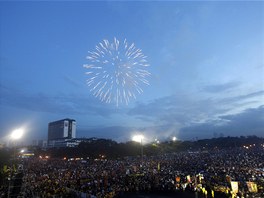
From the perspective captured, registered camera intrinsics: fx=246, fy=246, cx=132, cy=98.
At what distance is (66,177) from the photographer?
112ft

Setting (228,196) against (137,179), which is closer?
(228,196)

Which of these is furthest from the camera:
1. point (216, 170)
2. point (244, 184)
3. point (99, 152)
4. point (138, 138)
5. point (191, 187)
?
point (99, 152)

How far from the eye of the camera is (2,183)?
33062 millimetres

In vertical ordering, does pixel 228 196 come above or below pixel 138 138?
→ below

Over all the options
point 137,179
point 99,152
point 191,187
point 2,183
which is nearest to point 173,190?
point 191,187

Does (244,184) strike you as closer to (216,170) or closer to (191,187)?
(191,187)

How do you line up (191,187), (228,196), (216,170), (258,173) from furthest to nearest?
Answer: (216,170)
(258,173)
(191,187)
(228,196)

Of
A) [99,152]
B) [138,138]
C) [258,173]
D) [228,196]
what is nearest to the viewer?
[228,196]

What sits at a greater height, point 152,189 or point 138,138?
point 138,138

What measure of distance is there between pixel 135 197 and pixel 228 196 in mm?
9862

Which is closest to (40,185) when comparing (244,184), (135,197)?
(135,197)

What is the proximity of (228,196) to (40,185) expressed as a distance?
21223mm

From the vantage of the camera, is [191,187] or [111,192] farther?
[191,187]

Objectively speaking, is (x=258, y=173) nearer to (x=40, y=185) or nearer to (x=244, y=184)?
(x=244, y=184)
